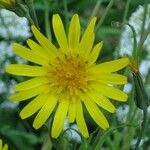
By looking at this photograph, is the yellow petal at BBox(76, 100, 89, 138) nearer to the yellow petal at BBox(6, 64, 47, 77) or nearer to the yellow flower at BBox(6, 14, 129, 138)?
the yellow flower at BBox(6, 14, 129, 138)

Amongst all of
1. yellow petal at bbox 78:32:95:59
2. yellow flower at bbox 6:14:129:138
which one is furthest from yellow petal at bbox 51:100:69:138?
yellow petal at bbox 78:32:95:59

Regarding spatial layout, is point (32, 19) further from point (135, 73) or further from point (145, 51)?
point (145, 51)

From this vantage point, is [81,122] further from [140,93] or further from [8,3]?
[8,3]

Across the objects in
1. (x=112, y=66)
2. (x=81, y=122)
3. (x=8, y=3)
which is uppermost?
(x=8, y=3)

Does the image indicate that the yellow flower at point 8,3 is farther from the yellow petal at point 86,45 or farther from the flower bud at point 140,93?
the flower bud at point 140,93

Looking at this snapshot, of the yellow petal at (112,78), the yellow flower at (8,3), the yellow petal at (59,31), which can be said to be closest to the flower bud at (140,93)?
the yellow petal at (112,78)

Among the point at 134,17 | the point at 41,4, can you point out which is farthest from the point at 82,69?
the point at 41,4

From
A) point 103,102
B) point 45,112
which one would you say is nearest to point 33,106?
point 45,112
